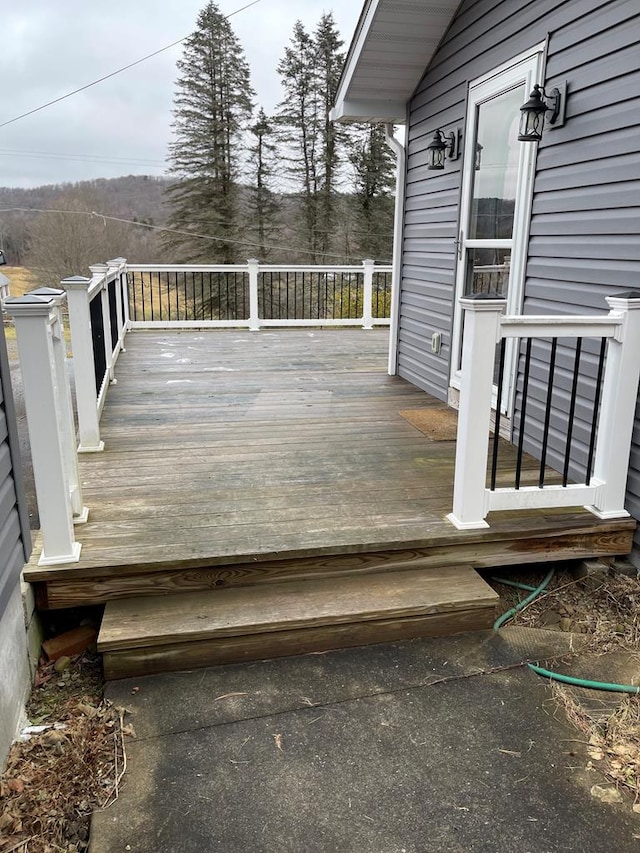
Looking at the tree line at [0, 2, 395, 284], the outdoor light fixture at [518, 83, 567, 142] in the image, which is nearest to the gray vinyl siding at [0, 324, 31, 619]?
the outdoor light fixture at [518, 83, 567, 142]

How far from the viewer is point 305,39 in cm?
2047

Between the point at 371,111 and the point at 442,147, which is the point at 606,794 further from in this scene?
the point at 371,111

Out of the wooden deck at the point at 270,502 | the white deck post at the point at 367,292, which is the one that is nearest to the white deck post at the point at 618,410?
the wooden deck at the point at 270,502

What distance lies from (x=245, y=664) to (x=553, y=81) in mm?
3126

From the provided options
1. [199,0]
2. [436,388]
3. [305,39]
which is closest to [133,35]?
[199,0]

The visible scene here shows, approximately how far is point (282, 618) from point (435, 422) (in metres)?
2.37

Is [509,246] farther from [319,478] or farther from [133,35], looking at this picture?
[133,35]

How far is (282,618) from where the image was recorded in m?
2.21

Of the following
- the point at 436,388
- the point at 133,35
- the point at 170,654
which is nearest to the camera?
the point at 170,654

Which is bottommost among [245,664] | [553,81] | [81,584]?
[245,664]

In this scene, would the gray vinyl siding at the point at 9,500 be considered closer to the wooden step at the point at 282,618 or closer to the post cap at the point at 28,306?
the post cap at the point at 28,306

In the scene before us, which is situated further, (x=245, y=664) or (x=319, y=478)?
(x=319, y=478)

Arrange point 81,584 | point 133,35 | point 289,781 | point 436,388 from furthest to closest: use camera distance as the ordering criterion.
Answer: point 133,35 < point 436,388 < point 81,584 < point 289,781

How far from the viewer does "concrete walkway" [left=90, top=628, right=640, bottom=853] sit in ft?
4.98
